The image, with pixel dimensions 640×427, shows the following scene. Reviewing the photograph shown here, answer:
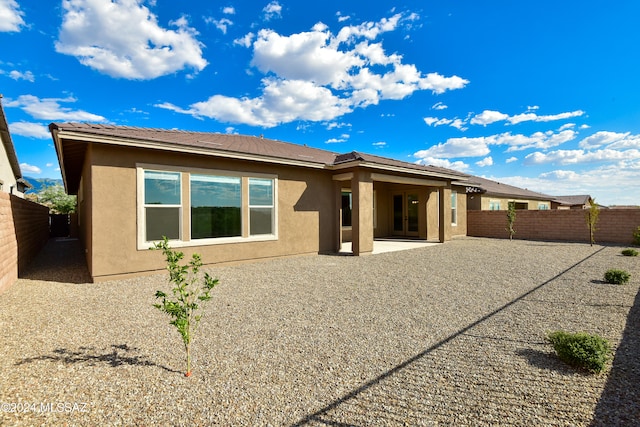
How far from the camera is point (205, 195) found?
839cm

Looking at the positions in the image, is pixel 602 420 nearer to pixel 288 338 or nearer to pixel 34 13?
pixel 288 338

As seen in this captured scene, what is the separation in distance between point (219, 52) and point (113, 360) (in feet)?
46.9

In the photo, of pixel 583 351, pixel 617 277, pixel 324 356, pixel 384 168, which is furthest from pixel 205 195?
pixel 617 277

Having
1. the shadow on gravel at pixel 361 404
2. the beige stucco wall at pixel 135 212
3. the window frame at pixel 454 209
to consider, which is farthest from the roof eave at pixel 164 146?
the window frame at pixel 454 209

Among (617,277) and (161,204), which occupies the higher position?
(161,204)

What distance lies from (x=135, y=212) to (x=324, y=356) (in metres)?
6.28

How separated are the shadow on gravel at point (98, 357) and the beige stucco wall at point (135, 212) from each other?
4079mm

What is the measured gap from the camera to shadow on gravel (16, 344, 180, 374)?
3139 millimetres

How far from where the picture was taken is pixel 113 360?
3.21 meters

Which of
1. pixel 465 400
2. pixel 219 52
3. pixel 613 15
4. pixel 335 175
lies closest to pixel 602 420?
pixel 465 400

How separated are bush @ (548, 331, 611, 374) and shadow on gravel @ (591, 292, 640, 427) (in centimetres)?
13

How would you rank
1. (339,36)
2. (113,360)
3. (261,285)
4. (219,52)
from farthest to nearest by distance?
(219,52), (339,36), (261,285), (113,360)

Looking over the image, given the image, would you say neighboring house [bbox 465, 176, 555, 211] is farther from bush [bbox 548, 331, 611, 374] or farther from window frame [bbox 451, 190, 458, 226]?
bush [bbox 548, 331, 611, 374]

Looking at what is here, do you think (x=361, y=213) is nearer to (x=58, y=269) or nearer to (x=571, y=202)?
(x=58, y=269)
